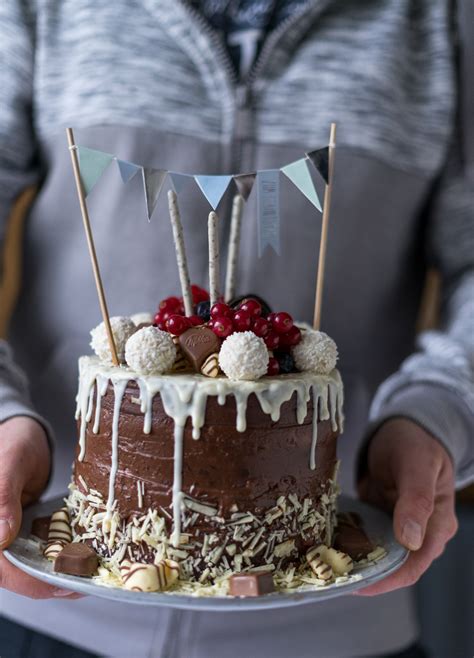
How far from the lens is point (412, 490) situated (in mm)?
1239

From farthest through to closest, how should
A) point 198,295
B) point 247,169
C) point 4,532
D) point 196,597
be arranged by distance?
point 247,169 → point 198,295 → point 4,532 → point 196,597

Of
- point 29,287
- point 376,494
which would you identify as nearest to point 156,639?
point 376,494

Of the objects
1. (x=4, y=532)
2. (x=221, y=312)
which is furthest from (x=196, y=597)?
(x=221, y=312)

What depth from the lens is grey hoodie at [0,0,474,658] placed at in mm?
1505

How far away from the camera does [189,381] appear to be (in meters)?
1.08

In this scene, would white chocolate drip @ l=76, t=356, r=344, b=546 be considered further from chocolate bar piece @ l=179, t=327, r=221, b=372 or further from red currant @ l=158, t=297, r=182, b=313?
red currant @ l=158, t=297, r=182, b=313

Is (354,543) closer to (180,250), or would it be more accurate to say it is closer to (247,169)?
(180,250)

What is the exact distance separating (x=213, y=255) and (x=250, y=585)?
48 centimetres

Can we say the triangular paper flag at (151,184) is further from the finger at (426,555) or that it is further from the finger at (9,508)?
the finger at (426,555)

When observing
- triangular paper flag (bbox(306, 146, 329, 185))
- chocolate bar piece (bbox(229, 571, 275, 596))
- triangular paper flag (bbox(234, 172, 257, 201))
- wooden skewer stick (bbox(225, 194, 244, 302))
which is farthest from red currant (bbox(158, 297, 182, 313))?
chocolate bar piece (bbox(229, 571, 275, 596))

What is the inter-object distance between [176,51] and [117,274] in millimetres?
453

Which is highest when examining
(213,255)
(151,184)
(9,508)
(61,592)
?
(151,184)

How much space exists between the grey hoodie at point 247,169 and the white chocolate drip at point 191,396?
1.16ft

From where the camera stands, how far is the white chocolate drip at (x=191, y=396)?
42.1 inches
